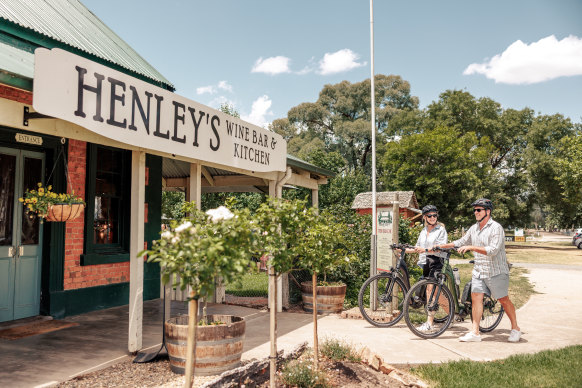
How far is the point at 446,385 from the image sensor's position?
4332mm

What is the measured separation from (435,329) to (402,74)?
44445 mm

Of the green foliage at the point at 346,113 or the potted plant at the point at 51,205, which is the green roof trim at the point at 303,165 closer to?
the potted plant at the point at 51,205

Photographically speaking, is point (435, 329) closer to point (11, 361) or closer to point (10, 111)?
point (11, 361)

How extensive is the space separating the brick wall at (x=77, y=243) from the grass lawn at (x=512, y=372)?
5.38 m

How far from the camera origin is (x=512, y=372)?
4738 mm

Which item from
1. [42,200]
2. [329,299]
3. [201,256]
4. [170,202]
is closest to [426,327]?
[329,299]

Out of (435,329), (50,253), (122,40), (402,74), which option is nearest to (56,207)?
(50,253)

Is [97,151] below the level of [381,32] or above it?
below

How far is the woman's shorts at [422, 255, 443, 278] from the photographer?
6.82 m

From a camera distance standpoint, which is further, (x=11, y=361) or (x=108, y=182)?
(x=108, y=182)

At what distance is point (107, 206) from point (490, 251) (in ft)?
20.8

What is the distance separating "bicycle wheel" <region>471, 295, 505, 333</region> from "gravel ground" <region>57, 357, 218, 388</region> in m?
4.40

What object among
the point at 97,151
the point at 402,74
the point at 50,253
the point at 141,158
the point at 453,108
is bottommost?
the point at 50,253

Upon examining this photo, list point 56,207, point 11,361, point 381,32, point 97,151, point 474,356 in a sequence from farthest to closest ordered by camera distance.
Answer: point 381,32 → point 97,151 → point 56,207 → point 474,356 → point 11,361
